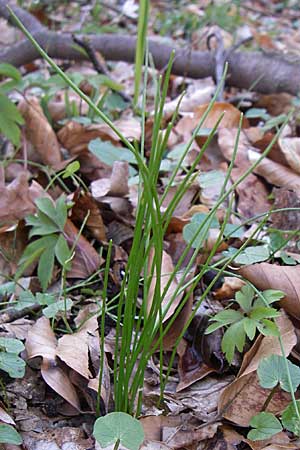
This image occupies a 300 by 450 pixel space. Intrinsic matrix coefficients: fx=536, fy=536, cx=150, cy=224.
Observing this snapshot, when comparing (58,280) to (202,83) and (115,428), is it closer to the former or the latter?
(115,428)

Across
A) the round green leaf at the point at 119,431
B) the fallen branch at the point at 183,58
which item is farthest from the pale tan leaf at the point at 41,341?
the fallen branch at the point at 183,58

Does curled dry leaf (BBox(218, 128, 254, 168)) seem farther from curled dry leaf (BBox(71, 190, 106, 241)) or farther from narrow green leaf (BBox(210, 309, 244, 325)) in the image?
narrow green leaf (BBox(210, 309, 244, 325))

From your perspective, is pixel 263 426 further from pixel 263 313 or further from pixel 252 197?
pixel 252 197

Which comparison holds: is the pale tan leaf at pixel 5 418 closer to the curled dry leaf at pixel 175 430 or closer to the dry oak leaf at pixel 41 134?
the curled dry leaf at pixel 175 430

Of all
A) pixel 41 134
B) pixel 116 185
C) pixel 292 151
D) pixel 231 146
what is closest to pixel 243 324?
pixel 116 185

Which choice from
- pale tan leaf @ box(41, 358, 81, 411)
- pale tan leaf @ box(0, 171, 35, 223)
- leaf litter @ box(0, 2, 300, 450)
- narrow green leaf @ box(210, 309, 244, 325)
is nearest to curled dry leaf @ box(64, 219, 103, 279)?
leaf litter @ box(0, 2, 300, 450)

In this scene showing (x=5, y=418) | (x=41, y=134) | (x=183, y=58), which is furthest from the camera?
(x=183, y=58)

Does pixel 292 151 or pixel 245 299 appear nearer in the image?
pixel 245 299
